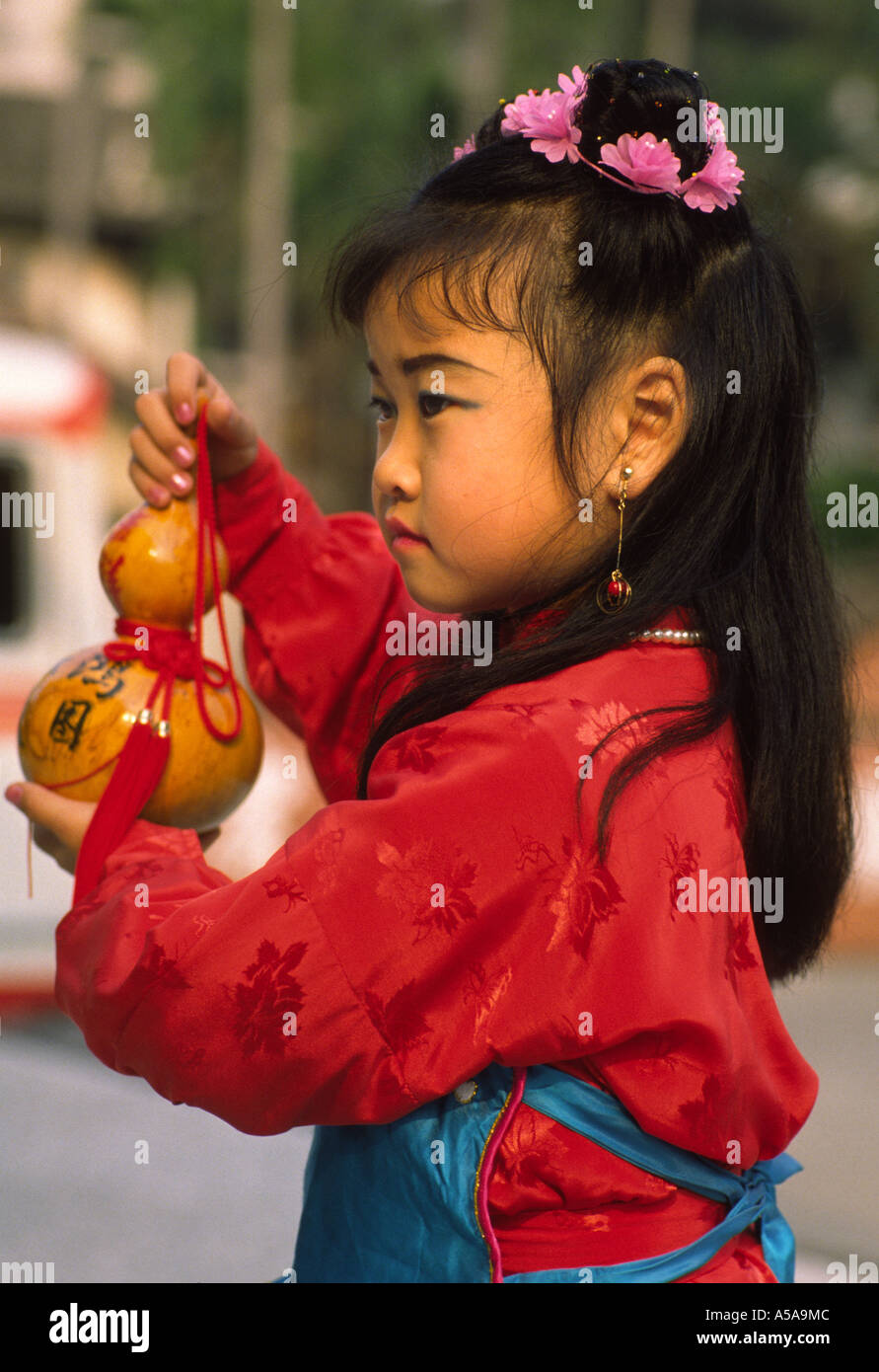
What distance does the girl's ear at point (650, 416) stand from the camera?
1.43 metres

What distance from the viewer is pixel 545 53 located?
17406 millimetres

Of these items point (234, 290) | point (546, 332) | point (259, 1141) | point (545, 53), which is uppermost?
point (545, 53)

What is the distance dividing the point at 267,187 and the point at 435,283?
684 inches

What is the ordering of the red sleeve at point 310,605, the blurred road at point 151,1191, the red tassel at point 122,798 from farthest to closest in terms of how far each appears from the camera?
the blurred road at point 151,1191, the red sleeve at point 310,605, the red tassel at point 122,798

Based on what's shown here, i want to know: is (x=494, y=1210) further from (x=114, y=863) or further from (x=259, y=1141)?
(x=259, y=1141)

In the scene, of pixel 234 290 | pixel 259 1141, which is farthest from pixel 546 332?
pixel 234 290

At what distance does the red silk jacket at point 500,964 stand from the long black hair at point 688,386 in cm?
8

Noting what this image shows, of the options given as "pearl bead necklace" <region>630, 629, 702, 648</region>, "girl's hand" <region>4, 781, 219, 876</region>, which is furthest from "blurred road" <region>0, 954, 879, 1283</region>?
"girl's hand" <region>4, 781, 219, 876</region>

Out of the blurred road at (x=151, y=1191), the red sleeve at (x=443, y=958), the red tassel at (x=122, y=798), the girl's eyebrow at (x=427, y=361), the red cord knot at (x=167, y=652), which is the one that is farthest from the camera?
the blurred road at (x=151, y=1191)

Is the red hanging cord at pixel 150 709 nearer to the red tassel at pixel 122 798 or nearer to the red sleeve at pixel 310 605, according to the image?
the red tassel at pixel 122 798

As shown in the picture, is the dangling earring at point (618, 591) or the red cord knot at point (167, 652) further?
the red cord knot at point (167, 652)

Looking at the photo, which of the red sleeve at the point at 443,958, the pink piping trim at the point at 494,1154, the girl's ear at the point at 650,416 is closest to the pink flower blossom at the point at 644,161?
the girl's ear at the point at 650,416

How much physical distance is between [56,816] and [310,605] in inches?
20.5

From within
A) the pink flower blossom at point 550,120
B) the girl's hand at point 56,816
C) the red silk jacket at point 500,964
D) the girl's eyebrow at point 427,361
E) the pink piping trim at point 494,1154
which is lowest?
the pink piping trim at point 494,1154
